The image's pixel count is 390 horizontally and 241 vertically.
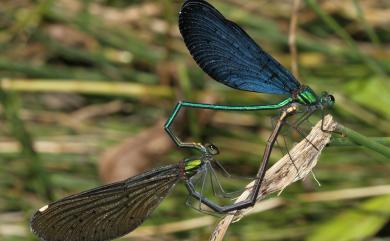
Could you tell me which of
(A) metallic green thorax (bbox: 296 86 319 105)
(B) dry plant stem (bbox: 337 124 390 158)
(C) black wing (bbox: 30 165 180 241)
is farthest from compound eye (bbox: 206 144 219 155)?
(B) dry plant stem (bbox: 337 124 390 158)

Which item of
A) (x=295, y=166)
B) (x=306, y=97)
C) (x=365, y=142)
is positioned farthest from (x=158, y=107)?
(x=365, y=142)

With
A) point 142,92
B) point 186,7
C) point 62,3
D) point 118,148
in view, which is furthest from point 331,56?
point 186,7

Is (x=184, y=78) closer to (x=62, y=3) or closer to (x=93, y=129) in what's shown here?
(x=93, y=129)

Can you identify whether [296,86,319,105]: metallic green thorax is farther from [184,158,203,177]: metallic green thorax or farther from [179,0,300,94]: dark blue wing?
[184,158,203,177]: metallic green thorax

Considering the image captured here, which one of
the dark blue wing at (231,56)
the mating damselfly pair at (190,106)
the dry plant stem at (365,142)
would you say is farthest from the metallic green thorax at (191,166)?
the dry plant stem at (365,142)

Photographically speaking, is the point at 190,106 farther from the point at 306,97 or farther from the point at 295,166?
the point at 295,166

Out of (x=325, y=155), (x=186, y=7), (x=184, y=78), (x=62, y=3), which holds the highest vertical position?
(x=62, y=3)

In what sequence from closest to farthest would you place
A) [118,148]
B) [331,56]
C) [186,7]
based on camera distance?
[186,7]
[118,148]
[331,56]
